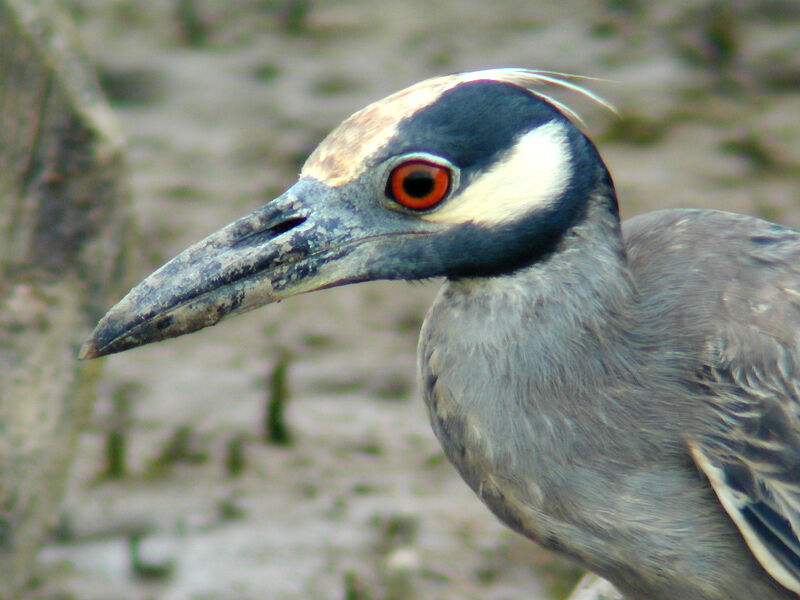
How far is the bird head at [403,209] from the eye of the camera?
2.74 meters

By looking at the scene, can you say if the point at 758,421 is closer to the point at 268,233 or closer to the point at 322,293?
the point at 268,233

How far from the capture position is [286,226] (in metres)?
2.82

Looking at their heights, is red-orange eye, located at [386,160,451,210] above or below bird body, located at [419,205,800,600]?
above

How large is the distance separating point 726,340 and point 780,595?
0.64m

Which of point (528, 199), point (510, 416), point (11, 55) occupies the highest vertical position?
point (11, 55)

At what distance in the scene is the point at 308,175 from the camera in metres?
2.82

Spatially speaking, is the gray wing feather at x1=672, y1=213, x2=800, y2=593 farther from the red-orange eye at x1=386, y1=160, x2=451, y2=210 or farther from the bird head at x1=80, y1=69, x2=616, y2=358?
the red-orange eye at x1=386, y1=160, x2=451, y2=210

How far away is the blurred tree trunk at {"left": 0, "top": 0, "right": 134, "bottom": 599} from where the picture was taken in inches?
148

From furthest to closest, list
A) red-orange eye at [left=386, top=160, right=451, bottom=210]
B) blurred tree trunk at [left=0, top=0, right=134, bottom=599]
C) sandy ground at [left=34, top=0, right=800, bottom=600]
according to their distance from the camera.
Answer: sandy ground at [left=34, top=0, right=800, bottom=600] → blurred tree trunk at [left=0, top=0, right=134, bottom=599] → red-orange eye at [left=386, top=160, right=451, bottom=210]

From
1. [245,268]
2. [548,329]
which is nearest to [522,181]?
[548,329]

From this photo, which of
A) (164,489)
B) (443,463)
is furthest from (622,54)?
(164,489)

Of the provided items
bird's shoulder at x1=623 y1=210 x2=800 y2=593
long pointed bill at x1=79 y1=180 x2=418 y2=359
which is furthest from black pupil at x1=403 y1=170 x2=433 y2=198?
bird's shoulder at x1=623 y1=210 x2=800 y2=593

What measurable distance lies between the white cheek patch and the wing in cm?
53

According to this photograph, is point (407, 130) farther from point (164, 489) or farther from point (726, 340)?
point (164, 489)
